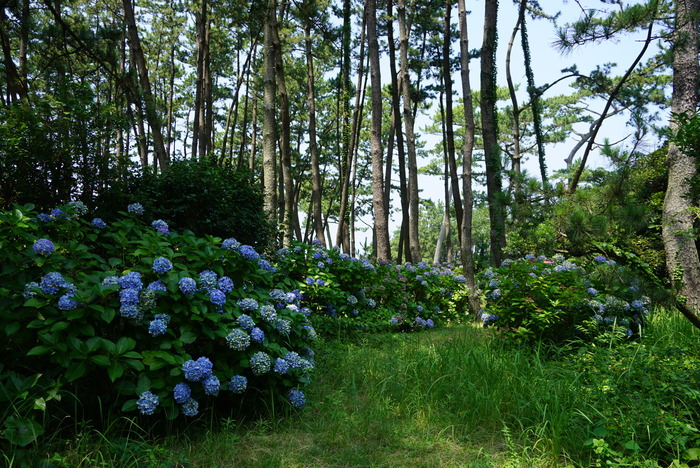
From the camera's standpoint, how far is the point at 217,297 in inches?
102

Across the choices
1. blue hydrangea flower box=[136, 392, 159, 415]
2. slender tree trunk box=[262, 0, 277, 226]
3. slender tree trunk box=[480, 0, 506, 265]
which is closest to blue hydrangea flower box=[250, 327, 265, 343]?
blue hydrangea flower box=[136, 392, 159, 415]

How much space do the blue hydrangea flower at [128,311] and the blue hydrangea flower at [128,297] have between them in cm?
2

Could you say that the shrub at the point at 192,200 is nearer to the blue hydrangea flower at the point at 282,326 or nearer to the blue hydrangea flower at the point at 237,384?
the blue hydrangea flower at the point at 282,326

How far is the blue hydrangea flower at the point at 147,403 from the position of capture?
85.5 inches

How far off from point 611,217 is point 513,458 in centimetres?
232

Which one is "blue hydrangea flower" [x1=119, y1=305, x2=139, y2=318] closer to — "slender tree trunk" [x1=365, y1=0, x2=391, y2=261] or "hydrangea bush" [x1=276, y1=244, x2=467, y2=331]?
"hydrangea bush" [x1=276, y1=244, x2=467, y2=331]

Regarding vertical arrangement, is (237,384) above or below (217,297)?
below

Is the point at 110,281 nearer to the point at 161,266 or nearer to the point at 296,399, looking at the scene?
the point at 161,266

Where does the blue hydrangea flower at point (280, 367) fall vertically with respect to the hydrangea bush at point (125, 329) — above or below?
below

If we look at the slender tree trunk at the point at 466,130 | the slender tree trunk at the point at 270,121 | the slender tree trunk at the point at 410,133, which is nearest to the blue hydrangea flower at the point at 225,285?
the slender tree trunk at the point at 270,121

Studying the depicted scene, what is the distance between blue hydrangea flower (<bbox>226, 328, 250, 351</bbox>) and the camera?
2541 millimetres

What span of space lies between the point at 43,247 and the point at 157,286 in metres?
0.65

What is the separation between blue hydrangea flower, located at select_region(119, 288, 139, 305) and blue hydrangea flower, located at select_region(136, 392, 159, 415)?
1.60ft

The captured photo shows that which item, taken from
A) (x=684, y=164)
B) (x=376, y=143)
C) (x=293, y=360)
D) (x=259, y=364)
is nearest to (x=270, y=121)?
(x=376, y=143)
